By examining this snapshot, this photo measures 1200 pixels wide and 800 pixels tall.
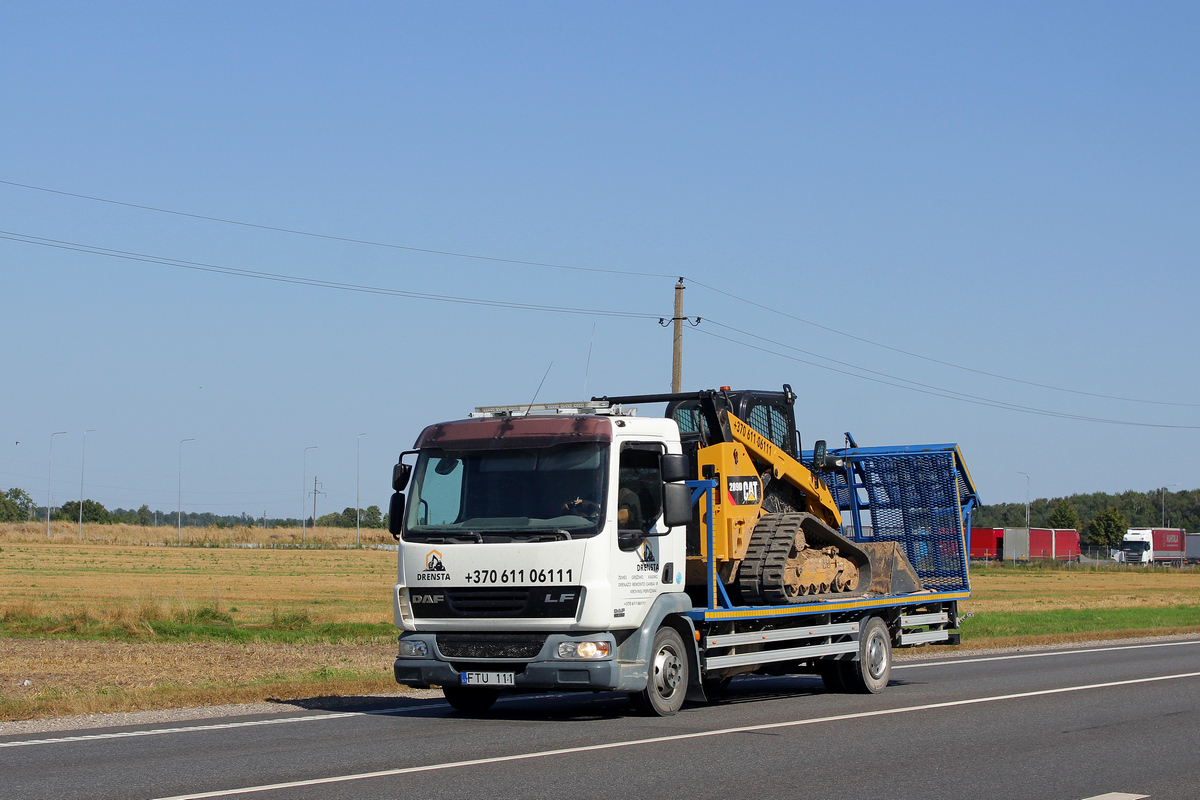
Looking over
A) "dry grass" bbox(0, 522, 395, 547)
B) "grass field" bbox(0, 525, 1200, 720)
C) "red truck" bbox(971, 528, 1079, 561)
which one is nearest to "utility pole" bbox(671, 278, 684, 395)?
"grass field" bbox(0, 525, 1200, 720)

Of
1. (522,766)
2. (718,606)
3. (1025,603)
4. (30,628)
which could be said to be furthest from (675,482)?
(1025,603)

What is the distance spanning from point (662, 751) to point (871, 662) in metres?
6.26

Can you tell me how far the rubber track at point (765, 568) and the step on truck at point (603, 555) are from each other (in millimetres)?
18

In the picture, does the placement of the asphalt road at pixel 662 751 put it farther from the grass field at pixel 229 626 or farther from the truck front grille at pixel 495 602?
the grass field at pixel 229 626

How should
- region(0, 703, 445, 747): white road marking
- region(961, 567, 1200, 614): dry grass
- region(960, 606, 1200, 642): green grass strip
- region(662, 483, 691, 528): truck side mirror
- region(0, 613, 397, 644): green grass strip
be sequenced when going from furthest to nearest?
region(961, 567, 1200, 614): dry grass < region(960, 606, 1200, 642): green grass strip < region(0, 613, 397, 644): green grass strip < region(662, 483, 691, 528): truck side mirror < region(0, 703, 445, 747): white road marking

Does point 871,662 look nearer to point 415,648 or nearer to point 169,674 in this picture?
point 415,648

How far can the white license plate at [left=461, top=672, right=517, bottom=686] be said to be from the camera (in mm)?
11555

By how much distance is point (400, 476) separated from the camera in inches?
475

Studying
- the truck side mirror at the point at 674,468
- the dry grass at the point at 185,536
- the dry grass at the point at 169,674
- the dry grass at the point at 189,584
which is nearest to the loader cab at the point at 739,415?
the truck side mirror at the point at 674,468

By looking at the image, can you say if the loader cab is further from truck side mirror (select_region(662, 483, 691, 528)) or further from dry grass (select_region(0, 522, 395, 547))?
dry grass (select_region(0, 522, 395, 547))

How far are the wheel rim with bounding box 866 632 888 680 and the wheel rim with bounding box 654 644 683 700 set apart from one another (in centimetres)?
376

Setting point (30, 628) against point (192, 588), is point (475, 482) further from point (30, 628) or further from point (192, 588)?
point (192, 588)

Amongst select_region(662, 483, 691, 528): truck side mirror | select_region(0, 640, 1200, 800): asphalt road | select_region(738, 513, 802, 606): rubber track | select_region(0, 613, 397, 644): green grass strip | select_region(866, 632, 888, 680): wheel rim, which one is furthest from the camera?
select_region(0, 613, 397, 644): green grass strip

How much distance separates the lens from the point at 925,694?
1480 cm
